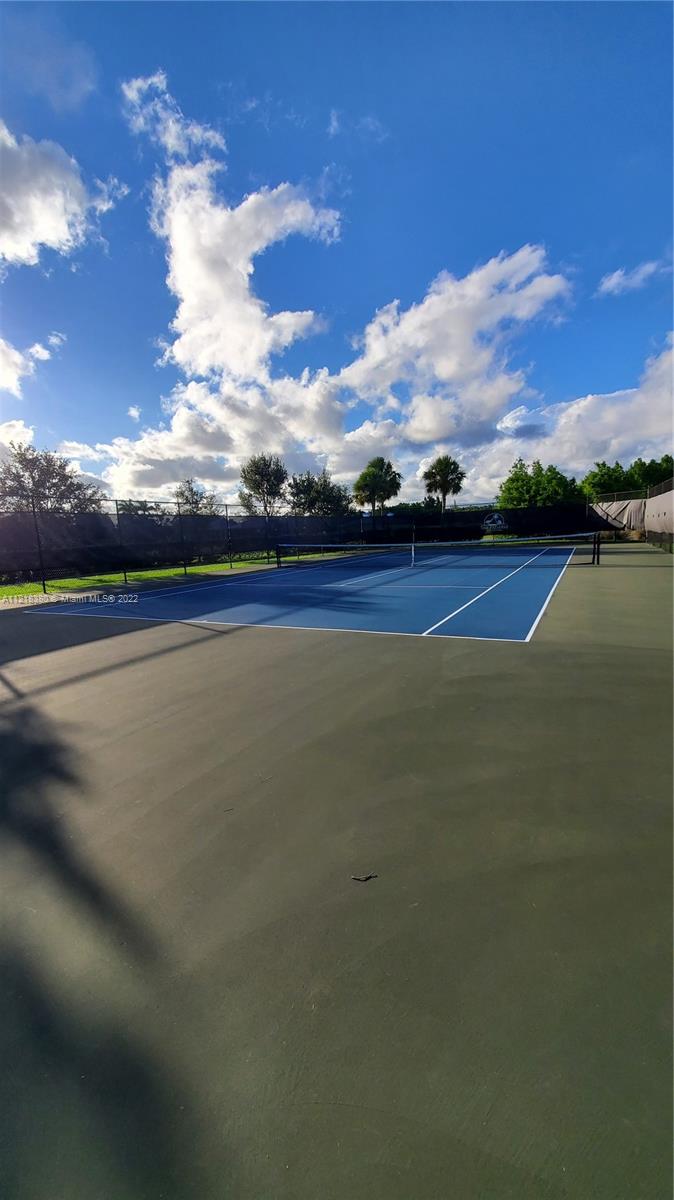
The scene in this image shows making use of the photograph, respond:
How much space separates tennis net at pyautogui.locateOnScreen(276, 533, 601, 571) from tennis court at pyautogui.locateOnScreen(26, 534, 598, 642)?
2.42 m

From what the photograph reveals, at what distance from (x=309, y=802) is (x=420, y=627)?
533 cm

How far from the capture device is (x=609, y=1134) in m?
1.30

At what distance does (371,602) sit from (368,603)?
164mm

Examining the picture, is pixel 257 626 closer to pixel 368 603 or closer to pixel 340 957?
pixel 368 603

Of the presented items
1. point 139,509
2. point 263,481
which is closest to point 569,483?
point 263,481

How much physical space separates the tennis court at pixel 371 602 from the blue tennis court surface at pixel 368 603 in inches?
0.8

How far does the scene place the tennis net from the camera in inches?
803

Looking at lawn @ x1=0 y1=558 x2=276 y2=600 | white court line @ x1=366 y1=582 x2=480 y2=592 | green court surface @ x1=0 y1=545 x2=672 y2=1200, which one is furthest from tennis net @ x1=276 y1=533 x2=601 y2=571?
green court surface @ x1=0 y1=545 x2=672 y2=1200

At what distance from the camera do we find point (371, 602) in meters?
10.8

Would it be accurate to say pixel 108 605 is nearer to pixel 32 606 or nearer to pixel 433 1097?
pixel 32 606

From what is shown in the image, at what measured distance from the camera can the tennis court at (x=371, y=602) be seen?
8.23m

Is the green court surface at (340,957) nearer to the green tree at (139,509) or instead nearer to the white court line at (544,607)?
the white court line at (544,607)

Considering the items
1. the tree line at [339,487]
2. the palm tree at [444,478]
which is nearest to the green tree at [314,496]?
the tree line at [339,487]

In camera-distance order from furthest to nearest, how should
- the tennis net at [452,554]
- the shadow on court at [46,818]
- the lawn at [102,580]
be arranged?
the tennis net at [452,554], the lawn at [102,580], the shadow on court at [46,818]
